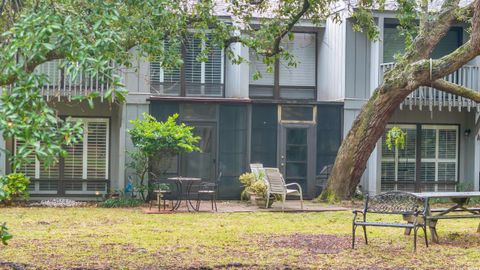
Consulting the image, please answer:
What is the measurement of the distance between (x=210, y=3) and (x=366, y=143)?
8544 mm

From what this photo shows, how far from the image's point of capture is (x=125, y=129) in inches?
759

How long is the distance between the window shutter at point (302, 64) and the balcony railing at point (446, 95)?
8.37ft

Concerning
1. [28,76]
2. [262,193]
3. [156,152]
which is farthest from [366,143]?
[28,76]

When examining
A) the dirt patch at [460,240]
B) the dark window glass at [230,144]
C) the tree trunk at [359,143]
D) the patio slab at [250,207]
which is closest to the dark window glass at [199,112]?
the dark window glass at [230,144]

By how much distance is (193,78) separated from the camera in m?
20.9

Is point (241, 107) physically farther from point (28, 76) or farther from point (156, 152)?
point (28, 76)

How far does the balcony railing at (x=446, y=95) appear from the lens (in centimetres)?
2036

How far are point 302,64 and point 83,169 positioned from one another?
7.10 metres

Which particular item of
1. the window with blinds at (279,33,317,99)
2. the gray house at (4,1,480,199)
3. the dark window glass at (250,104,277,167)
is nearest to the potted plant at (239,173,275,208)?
the gray house at (4,1,480,199)

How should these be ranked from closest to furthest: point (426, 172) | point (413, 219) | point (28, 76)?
point (28, 76) → point (413, 219) → point (426, 172)

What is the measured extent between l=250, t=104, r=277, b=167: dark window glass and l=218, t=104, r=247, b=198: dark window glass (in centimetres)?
37

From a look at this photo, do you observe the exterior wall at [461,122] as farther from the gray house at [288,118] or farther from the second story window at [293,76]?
the second story window at [293,76]

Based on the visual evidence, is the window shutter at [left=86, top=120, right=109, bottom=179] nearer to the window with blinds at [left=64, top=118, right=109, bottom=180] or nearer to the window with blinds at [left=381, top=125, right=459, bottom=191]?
the window with blinds at [left=64, top=118, right=109, bottom=180]

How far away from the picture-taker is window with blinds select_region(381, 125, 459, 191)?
21.8 meters
